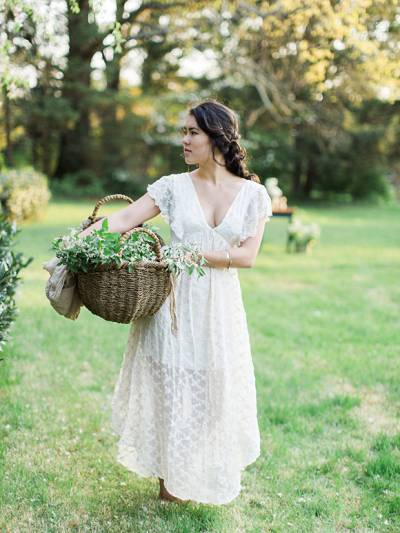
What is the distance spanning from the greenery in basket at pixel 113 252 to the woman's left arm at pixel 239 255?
0.13 metres

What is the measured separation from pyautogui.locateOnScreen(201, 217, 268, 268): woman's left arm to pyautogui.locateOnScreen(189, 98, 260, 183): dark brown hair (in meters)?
0.37

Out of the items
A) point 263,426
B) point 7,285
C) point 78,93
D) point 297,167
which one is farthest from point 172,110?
point 263,426

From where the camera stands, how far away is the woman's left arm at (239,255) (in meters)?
2.91

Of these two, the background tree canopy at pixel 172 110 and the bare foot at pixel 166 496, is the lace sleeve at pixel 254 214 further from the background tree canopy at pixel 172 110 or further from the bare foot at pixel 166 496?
the background tree canopy at pixel 172 110

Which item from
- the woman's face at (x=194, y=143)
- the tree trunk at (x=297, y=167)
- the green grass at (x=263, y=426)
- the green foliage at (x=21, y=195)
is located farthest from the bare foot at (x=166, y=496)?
the tree trunk at (x=297, y=167)

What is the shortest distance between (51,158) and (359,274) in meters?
19.3

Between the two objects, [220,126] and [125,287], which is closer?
[125,287]

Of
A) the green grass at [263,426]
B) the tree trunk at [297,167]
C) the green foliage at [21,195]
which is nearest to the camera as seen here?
the green grass at [263,426]

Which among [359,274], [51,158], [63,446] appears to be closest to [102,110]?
[51,158]

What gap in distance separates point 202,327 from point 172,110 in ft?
76.5

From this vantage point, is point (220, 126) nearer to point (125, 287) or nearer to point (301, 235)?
point (125, 287)

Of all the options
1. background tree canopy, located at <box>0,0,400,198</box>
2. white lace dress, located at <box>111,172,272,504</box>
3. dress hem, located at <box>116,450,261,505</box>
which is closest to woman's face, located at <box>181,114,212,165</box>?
white lace dress, located at <box>111,172,272,504</box>

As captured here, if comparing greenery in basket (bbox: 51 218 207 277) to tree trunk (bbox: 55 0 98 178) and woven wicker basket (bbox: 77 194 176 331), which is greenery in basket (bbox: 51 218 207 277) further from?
tree trunk (bbox: 55 0 98 178)

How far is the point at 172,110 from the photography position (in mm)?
25297
